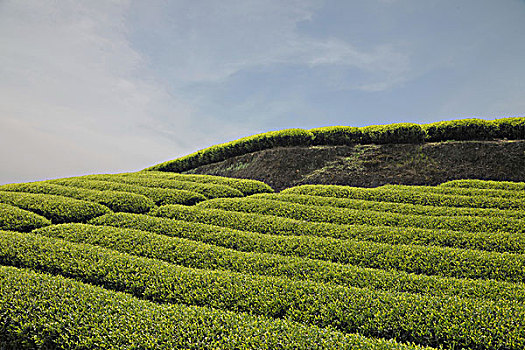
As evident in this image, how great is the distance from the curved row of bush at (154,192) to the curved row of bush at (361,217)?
97 centimetres

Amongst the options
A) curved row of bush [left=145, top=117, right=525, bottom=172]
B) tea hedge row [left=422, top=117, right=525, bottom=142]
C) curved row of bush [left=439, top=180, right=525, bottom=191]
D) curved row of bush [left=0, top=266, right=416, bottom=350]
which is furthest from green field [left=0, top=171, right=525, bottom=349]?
curved row of bush [left=145, top=117, right=525, bottom=172]

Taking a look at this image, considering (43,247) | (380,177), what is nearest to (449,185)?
(380,177)

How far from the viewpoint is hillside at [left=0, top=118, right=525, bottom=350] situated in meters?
5.02

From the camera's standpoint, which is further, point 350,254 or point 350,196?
point 350,196

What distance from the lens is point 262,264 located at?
6.99 meters

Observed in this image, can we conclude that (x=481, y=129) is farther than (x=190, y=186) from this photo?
Yes

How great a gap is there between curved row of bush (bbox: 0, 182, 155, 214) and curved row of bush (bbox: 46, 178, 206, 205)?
Result: 1.52 ft

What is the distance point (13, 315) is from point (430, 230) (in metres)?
9.18

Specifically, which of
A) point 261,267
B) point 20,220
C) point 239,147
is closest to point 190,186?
point 20,220

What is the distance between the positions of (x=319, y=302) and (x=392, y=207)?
20.3 ft

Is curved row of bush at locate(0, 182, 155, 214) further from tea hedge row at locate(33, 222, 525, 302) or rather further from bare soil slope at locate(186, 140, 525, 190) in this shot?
bare soil slope at locate(186, 140, 525, 190)

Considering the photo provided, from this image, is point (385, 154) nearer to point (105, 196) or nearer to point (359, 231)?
point (359, 231)

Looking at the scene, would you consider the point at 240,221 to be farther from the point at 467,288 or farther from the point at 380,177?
the point at 380,177

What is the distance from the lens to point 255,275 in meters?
6.54
